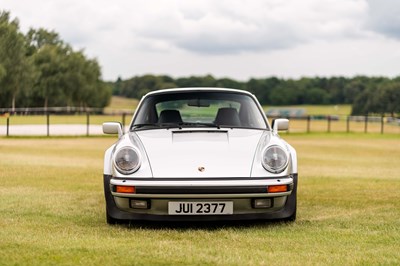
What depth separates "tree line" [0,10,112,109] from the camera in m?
81.8

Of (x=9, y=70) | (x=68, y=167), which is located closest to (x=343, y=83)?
(x=9, y=70)

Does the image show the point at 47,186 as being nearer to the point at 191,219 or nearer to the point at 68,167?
the point at 68,167

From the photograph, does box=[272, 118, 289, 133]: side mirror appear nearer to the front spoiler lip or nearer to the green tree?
the front spoiler lip

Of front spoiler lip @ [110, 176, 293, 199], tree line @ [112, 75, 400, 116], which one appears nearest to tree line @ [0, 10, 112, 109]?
tree line @ [112, 75, 400, 116]

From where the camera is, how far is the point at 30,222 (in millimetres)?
6773

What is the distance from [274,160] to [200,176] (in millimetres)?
792

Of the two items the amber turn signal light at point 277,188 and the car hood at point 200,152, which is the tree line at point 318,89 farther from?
the amber turn signal light at point 277,188

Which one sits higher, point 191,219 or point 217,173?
point 217,173

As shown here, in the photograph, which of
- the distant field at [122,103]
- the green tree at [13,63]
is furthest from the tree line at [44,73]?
the distant field at [122,103]

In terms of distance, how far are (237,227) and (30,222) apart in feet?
7.38

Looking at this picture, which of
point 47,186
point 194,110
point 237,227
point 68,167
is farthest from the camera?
point 68,167

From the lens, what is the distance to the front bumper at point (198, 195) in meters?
5.91

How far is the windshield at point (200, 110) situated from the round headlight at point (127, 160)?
1003mm

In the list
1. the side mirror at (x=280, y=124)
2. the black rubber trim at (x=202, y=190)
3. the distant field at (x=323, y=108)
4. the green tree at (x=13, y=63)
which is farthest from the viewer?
the distant field at (x=323, y=108)
